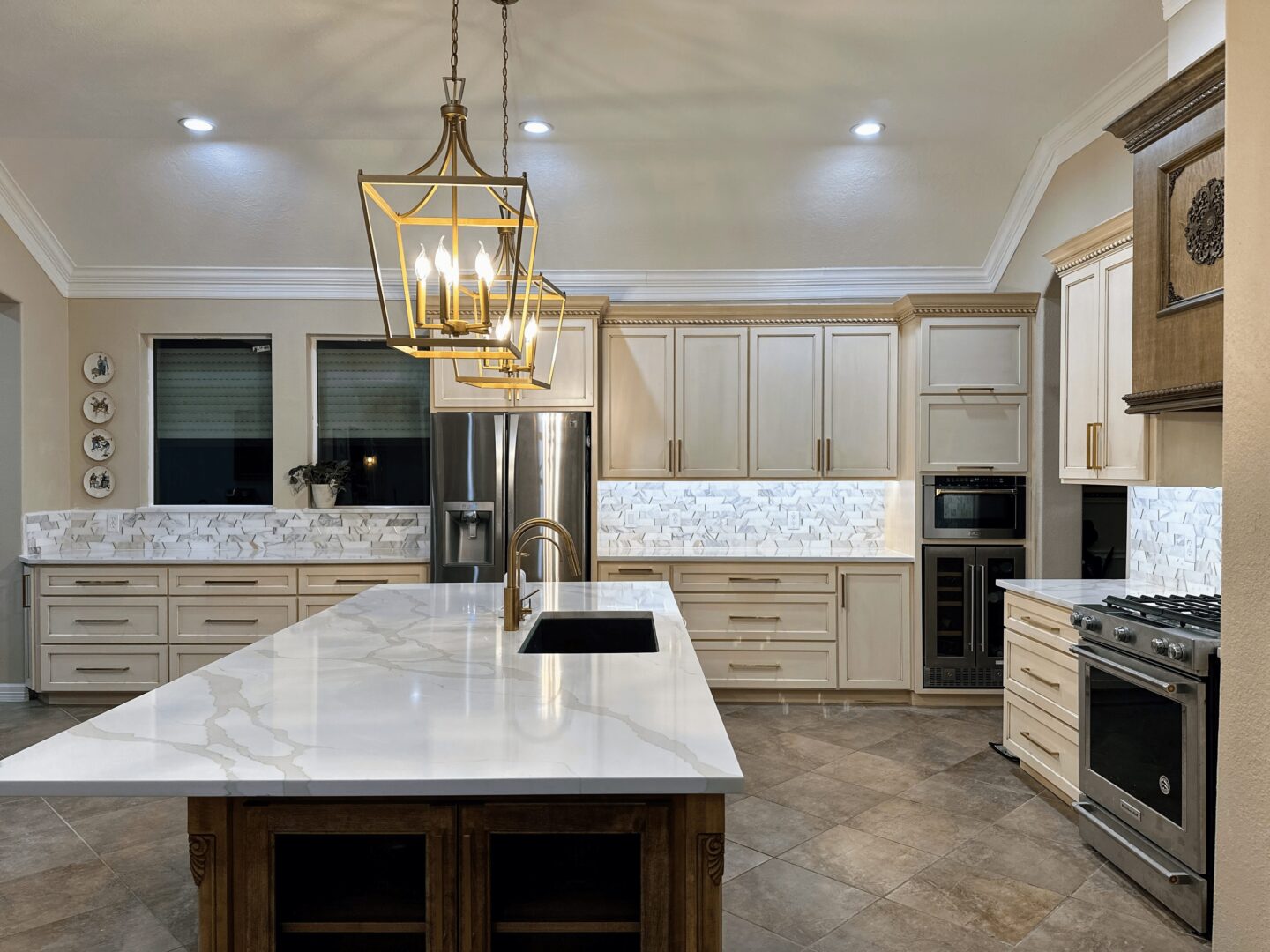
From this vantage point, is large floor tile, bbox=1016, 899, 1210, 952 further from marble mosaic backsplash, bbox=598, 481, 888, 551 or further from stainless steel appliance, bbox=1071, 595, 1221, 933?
marble mosaic backsplash, bbox=598, 481, 888, 551

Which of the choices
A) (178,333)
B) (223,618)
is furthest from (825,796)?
(178,333)

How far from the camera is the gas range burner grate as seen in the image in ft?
8.86

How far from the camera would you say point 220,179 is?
4906 millimetres

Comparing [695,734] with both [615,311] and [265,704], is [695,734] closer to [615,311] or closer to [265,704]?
[265,704]

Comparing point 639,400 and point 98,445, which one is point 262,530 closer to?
point 98,445

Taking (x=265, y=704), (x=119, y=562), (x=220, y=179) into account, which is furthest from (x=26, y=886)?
(x=220, y=179)

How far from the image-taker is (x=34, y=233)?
5.18 meters

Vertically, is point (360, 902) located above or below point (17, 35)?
below

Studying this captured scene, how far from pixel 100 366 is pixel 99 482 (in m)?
0.76

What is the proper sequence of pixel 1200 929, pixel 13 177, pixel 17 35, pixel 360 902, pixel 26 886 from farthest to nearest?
1. pixel 13 177
2. pixel 17 35
3. pixel 26 886
4. pixel 1200 929
5. pixel 360 902

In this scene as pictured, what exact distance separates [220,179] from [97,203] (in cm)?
82

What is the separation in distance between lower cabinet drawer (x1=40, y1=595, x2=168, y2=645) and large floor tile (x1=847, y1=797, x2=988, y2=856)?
4.17 metres

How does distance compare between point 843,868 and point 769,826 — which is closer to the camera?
point 843,868

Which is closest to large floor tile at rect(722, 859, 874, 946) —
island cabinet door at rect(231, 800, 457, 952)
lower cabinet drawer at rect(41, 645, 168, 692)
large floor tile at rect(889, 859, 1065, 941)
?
large floor tile at rect(889, 859, 1065, 941)
